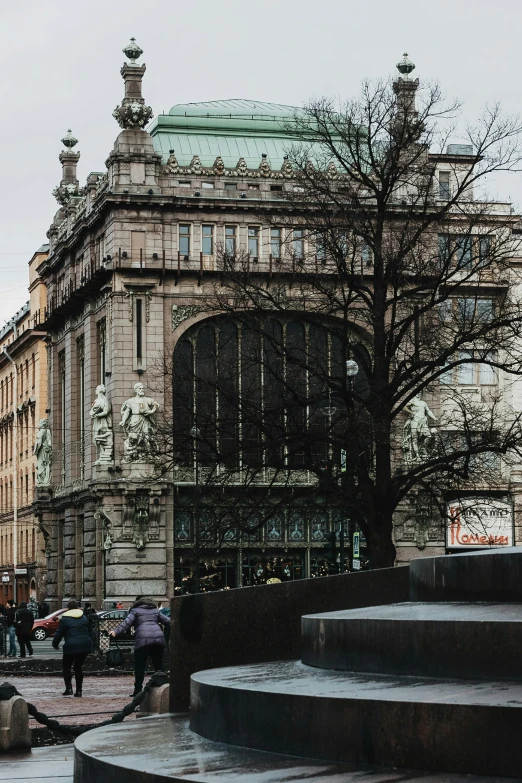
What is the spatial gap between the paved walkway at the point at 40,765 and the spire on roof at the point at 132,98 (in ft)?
162

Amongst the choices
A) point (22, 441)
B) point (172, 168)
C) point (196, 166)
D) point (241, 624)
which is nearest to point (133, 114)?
point (172, 168)

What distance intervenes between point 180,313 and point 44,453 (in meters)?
15.0

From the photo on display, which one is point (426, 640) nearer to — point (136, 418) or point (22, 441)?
point (136, 418)

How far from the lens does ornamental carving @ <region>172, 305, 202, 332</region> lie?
208ft

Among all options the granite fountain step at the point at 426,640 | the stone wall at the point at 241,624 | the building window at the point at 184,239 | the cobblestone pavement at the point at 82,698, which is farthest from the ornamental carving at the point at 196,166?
the granite fountain step at the point at 426,640

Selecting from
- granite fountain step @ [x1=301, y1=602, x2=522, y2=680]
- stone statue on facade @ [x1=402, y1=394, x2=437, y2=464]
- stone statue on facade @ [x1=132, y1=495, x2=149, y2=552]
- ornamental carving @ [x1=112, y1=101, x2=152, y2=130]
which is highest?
ornamental carving @ [x1=112, y1=101, x2=152, y2=130]

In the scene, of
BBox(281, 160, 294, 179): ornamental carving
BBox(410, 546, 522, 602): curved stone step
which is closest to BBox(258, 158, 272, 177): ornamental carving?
BBox(281, 160, 294, 179): ornamental carving

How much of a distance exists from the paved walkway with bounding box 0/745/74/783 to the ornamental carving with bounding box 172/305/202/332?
4690cm

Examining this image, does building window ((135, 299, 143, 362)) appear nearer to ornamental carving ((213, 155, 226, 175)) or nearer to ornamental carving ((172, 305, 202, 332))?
ornamental carving ((172, 305, 202, 332))

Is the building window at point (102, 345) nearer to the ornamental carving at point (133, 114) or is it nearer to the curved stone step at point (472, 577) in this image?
the ornamental carving at point (133, 114)

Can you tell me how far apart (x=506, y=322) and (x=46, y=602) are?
4531 cm

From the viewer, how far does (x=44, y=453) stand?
247ft

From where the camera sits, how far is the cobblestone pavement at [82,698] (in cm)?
2130

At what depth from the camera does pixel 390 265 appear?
34688 millimetres
